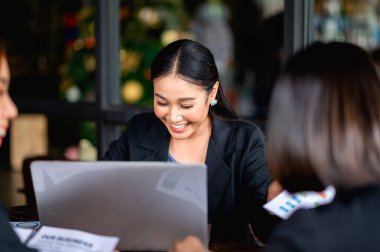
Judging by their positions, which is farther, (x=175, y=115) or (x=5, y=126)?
(x=175, y=115)

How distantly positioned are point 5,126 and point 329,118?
98 cm

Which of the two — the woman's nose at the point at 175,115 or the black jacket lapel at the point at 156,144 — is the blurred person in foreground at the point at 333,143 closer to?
the woman's nose at the point at 175,115

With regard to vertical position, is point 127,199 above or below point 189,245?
above

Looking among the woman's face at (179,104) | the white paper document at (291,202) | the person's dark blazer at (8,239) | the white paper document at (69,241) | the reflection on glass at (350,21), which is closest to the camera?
the person's dark blazer at (8,239)

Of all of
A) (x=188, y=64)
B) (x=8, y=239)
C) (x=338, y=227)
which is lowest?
(x=8, y=239)

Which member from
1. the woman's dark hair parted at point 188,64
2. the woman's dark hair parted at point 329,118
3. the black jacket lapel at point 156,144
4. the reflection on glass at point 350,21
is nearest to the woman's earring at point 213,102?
the woman's dark hair parted at point 188,64

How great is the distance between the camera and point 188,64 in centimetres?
260

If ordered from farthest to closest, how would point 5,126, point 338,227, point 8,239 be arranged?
point 5,126 → point 8,239 → point 338,227

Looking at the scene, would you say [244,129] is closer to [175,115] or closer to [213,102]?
[213,102]

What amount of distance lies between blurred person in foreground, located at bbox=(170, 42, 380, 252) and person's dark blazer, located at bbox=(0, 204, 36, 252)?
0.64 metres

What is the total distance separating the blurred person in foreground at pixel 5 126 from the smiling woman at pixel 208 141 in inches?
29.6

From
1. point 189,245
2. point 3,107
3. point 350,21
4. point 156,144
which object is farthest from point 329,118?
point 350,21

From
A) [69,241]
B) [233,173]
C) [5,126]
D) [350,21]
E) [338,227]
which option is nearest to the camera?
[338,227]

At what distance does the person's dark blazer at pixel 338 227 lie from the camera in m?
1.39
